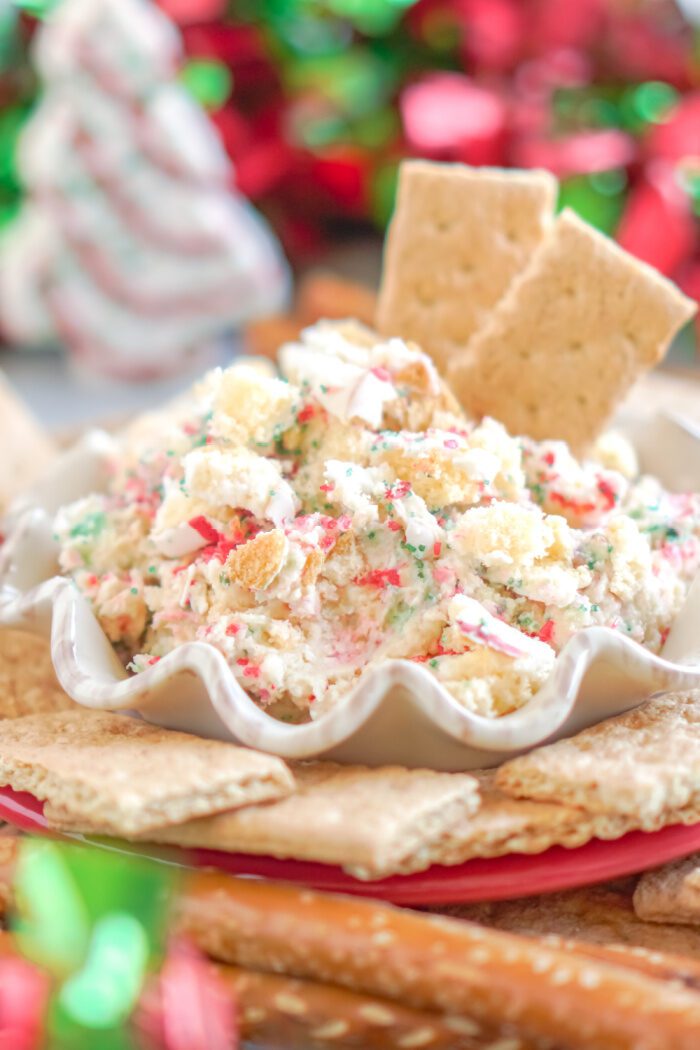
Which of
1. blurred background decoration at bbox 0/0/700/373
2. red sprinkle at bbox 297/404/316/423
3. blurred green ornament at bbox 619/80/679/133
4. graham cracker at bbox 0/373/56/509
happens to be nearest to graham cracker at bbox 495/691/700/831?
red sprinkle at bbox 297/404/316/423

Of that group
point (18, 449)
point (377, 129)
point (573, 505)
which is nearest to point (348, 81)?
point (377, 129)

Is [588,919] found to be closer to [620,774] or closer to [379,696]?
[620,774]

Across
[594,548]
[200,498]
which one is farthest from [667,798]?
[200,498]

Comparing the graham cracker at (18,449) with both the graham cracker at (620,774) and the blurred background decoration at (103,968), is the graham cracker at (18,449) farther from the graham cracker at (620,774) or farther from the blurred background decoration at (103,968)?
the graham cracker at (620,774)

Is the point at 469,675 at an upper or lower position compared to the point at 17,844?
upper

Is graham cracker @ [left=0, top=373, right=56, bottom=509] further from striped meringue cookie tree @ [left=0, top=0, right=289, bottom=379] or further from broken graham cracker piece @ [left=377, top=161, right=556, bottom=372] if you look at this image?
striped meringue cookie tree @ [left=0, top=0, right=289, bottom=379]

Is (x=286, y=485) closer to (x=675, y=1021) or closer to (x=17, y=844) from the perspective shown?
(x=17, y=844)

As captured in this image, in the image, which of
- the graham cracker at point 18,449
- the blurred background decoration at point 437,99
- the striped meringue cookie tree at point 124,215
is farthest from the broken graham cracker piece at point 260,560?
the striped meringue cookie tree at point 124,215
